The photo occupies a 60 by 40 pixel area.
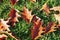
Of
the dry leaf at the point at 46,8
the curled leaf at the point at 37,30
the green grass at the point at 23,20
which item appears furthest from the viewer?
the dry leaf at the point at 46,8

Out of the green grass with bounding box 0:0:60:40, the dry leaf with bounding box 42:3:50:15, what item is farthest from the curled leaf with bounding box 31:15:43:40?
the dry leaf with bounding box 42:3:50:15

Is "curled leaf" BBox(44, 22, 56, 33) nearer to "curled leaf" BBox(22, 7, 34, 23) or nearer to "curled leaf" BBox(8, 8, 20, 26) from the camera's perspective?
"curled leaf" BBox(22, 7, 34, 23)

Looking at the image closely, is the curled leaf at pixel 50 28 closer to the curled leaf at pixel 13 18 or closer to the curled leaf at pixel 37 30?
the curled leaf at pixel 37 30

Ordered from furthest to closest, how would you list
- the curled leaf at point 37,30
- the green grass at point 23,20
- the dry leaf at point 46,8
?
the dry leaf at point 46,8, the green grass at point 23,20, the curled leaf at point 37,30

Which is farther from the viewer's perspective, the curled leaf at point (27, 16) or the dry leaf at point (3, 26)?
the curled leaf at point (27, 16)

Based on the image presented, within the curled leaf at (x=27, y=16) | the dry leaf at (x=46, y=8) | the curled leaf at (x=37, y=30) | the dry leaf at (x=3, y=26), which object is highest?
the dry leaf at (x=46, y=8)

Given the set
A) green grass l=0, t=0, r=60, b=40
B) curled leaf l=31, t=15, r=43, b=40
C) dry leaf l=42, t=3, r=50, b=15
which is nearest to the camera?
curled leaf l=31, t=15, r=43, b=40

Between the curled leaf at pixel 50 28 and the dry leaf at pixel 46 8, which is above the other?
the dry leaf at pixel 46 8

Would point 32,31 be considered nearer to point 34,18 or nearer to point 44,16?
point 34,18

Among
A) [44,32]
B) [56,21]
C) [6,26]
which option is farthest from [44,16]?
[6,26]

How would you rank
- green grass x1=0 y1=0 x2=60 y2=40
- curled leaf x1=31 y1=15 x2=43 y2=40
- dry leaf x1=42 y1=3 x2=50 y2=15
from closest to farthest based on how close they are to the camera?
curled leaf x1=31 y1=15 x2=43 y2=40 → green grass x1=0 y1=0 x2=60 y2=40 → dry leaf x1=42 y1=3 x2=50 y2=15

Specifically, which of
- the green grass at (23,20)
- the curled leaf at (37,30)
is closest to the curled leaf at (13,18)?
the green grass at (23,20)

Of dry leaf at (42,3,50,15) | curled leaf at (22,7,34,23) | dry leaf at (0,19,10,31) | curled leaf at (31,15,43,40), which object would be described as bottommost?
curled leaf at (31,15,43,40)
